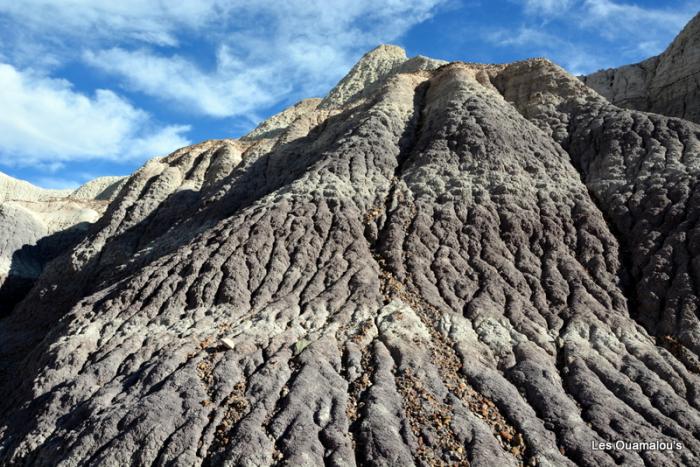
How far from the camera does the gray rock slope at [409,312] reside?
11.3m

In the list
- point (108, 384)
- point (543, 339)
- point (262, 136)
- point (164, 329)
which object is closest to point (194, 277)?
point (164, 329)

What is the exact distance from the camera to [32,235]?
121ft

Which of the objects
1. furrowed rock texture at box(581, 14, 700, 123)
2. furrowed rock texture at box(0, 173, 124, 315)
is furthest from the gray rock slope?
furrowed rock texture at box(581, 14, 700, 123)

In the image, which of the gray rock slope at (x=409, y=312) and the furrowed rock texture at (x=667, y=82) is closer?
the gray rock slope at (x=409, y=312)

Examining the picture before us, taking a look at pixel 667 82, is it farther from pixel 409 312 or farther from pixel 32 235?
pixel 32 235

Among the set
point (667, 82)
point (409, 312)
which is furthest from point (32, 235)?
point (667, 82)

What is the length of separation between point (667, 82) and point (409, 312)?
103 ft

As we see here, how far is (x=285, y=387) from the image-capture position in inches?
488

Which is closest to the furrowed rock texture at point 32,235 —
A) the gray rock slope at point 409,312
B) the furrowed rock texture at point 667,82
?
the gray rock slope at point 409,312

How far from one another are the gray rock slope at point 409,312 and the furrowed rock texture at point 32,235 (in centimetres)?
810

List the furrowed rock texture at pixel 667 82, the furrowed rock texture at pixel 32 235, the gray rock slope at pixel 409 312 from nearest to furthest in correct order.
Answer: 1. the gray rock slope at pixel 409 312
2. the furrowed rock texture at pixel 32 235
3. the furrowed rock texture at pixel 667 82

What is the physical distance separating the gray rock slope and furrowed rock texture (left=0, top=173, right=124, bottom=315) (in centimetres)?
810

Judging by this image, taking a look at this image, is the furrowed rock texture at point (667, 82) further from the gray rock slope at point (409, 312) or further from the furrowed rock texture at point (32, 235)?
the furrowed rock texture at point (32, 235)

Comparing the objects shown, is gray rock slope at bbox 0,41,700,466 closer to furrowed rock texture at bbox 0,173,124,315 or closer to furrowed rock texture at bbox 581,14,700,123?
furrowed rock texture at bbox 0,173,124,315
